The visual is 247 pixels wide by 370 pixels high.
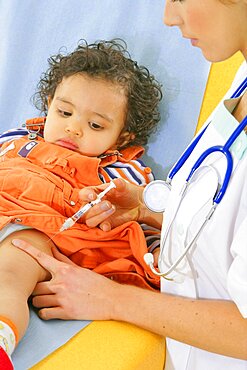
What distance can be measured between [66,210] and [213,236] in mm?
603

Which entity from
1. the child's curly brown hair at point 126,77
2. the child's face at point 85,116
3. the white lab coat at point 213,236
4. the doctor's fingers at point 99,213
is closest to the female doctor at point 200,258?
the white lab coat at point 213,236

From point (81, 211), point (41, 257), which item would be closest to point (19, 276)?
point (41, 257)

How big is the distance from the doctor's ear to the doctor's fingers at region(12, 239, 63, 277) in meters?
0.58

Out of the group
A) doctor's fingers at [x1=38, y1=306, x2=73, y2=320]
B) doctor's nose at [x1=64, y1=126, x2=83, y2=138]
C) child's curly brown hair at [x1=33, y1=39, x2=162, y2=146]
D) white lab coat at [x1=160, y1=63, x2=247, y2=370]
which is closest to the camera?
A: white lab coat at [x1=160, y1=63, x2=247, y2=370]

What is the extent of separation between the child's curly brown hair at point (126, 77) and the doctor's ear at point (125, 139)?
0.03ft

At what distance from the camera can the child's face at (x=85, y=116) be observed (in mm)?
1969

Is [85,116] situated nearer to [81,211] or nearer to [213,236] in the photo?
[81,211]

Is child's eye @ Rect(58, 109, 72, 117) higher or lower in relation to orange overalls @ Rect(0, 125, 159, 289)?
higher

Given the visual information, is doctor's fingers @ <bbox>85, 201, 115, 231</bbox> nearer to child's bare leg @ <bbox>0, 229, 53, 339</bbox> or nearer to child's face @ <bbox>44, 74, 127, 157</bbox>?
child's bare leg @ <bbox>0, 229, 53, 339</bbox>

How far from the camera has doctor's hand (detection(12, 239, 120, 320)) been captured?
1525mm

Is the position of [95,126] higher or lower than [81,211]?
higher

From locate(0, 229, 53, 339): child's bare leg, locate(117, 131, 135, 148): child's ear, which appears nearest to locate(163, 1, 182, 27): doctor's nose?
locate(0, 229, 53, 339): child's bare leg

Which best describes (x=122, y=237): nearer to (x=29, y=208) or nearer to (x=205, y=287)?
(x=29, y=208)

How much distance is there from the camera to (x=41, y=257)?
63.7 inches
